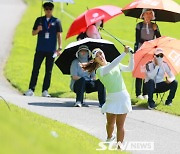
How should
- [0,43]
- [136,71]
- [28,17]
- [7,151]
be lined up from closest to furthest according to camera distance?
[7,151] < [136,71] < [0,43] < [28,17]

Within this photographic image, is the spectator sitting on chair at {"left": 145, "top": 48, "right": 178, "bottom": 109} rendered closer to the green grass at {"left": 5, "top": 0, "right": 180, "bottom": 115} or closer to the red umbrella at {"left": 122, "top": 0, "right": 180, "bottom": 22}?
the green grass at {"left": 5, "top": 0, "right": 180, "bottom": 115}

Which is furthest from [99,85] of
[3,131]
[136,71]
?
[3,131]

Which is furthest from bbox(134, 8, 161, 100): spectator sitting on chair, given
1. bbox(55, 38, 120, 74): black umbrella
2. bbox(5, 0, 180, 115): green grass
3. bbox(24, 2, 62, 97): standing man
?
bbox(24, 2, 62, 97): standing man

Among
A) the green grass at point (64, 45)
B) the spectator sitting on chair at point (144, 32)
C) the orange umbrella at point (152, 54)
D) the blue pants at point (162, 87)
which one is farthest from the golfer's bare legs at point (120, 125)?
the spectator sitting on chair at point (144, 32)

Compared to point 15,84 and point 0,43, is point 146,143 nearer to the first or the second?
point 15,84

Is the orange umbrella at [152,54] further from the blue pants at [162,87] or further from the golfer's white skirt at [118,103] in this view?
the golfer's white skirt at [118,103]

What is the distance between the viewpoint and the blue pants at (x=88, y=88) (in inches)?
509

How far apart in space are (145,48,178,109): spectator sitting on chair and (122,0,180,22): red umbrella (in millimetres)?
1515

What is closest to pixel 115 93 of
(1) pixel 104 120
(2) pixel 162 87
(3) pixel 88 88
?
(1) pixel 104 120

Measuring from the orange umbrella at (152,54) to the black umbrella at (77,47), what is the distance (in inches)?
20.8

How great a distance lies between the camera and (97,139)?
9531 mm

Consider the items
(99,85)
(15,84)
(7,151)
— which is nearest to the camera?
(7,151)

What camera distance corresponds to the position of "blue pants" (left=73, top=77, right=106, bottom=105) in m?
12.9

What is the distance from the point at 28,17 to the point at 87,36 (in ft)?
68.0
